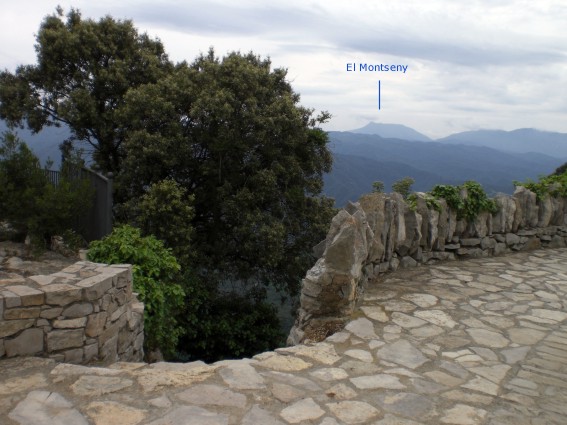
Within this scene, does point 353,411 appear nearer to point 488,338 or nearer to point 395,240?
point 488,338

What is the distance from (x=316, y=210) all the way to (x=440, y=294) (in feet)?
22.0

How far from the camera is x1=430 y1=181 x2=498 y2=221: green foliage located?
7.26 meters

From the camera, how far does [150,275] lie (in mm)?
6414

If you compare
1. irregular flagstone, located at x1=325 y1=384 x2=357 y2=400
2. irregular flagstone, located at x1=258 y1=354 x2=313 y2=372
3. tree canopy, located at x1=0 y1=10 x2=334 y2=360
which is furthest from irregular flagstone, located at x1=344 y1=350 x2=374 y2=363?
tree canopy, located at x1=0 y1=10 x2=334 y2=360

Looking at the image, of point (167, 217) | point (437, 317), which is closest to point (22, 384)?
point (437, 317)

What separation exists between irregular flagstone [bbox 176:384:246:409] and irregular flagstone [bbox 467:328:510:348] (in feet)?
7.96

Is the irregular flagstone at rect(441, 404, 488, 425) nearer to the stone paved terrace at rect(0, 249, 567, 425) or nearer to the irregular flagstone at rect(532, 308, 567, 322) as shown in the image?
the stone paved terrace at rect(0, 249, 567, 425)

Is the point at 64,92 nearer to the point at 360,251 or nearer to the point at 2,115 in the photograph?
the point at 2,115

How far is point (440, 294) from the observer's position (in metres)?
5.73

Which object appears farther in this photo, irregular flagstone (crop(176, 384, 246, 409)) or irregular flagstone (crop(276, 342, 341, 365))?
irregular flagstone (crop(276, 342, 341, 365))

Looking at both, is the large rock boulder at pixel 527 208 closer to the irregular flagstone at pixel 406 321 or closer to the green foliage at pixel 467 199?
the green foliage at pixel 467 199

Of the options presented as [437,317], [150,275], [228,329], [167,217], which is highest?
[167,217]

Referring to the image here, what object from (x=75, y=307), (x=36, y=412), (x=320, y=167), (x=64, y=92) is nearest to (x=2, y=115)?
(x=64, y=92)

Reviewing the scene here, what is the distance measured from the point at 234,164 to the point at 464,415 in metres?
9.14
